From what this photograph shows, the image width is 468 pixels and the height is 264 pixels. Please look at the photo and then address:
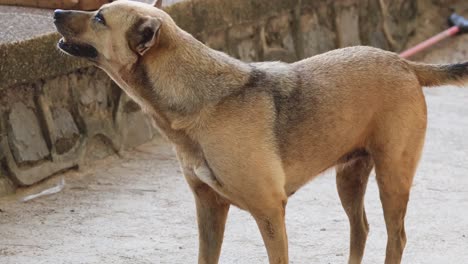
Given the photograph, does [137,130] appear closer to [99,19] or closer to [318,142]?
[318,142]

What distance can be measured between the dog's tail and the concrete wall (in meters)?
2.42

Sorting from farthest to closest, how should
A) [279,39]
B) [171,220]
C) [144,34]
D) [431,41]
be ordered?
[431,41] < [279,39] < [171,220] < [144,34]

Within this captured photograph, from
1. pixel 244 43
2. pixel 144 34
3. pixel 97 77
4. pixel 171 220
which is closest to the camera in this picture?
pixel 144 34

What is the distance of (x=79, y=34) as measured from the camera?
13.2 feet

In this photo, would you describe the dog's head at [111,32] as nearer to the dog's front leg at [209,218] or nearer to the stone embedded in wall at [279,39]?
the dog's front leg at [209,218]

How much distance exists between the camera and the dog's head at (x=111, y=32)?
156 inches

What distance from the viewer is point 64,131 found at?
6.26 m

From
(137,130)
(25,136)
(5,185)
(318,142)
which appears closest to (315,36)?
(137,130)

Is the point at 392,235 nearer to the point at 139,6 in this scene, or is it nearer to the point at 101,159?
the point at 139,6

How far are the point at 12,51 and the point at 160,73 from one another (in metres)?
2.07

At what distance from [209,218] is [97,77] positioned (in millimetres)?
2320

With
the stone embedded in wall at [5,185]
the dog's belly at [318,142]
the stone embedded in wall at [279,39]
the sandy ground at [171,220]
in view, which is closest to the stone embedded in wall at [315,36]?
the stone embedded in wall at [279,39]

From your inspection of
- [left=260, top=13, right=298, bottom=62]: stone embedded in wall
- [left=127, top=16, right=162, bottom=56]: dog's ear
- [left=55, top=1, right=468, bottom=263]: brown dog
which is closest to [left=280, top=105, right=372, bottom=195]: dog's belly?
[left=55, top=1, right=468, bottom=263]: brown dog

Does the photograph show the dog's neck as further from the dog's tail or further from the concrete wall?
the concrete wall
